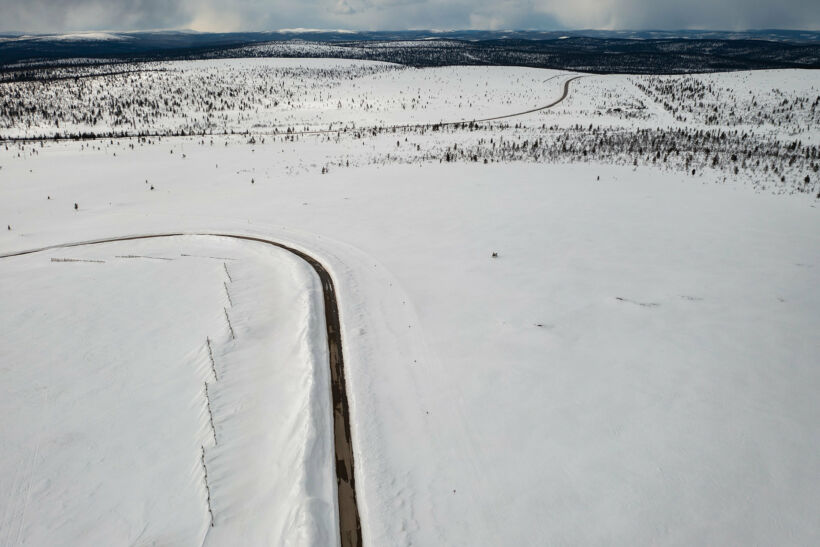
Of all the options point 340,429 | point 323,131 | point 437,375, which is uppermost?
point 323,131

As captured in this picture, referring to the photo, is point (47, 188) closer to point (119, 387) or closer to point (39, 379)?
point (39, 379)

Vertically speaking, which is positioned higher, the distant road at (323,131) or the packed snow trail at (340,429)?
the distant road at (323,131)

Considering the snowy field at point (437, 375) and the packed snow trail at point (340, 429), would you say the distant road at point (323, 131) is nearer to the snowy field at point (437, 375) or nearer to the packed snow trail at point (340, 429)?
the snowy field at point (437, 375)

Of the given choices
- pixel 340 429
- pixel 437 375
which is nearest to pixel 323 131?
pixel 437 375

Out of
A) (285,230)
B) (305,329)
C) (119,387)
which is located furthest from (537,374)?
(285,230)

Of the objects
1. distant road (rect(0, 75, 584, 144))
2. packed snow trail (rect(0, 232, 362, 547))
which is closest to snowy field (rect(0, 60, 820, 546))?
packed snow trail (rect(0, 232, 362, 547))

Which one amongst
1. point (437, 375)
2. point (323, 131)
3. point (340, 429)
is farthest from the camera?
point (323, 131)

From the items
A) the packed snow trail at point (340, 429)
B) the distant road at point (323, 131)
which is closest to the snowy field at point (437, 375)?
the packed snow trail at point (340, 429)

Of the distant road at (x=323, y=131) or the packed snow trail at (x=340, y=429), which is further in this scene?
the distant road at (x=323, y=131)

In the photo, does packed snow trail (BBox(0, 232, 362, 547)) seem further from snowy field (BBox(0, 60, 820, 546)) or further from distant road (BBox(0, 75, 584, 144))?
distant road (BBox(0, 75, 584, 144))

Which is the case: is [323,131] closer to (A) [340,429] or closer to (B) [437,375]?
(B) [437,375]
